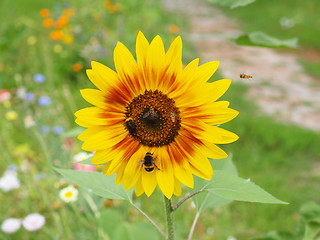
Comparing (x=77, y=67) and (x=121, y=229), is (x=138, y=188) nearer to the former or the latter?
(x=121, y=229)

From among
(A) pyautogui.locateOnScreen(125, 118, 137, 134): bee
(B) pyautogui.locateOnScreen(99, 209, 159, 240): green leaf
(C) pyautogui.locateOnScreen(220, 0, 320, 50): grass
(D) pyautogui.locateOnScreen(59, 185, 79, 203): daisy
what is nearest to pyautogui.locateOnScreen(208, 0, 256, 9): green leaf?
(A) pyautogui.locateOnScreen(125, 118, 137, 134): bee

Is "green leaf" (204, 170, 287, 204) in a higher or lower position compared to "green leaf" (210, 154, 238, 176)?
lower

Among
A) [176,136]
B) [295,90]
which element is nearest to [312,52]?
[295,90]

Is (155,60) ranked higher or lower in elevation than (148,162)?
higher

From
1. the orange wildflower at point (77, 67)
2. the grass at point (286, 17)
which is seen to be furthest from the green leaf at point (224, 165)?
the grass at point (286, 17)

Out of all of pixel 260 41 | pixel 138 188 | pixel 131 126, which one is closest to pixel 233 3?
pixel 260 41

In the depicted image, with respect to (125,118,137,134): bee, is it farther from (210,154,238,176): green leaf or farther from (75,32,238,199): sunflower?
(210,154,238,176): green leaf
